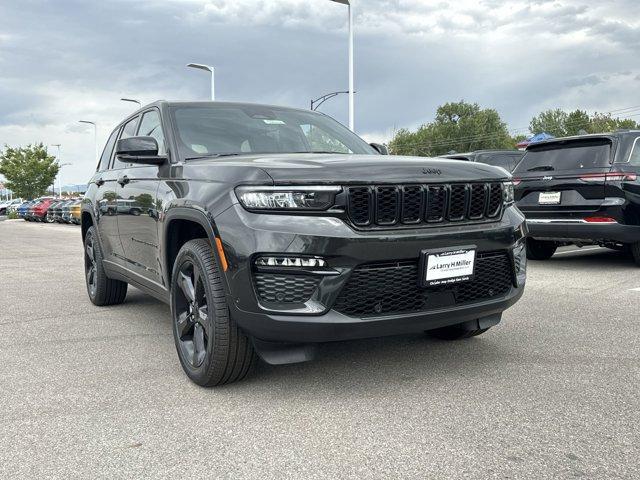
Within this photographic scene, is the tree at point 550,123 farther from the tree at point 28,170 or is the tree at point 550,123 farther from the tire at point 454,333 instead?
the tire at point 454,333

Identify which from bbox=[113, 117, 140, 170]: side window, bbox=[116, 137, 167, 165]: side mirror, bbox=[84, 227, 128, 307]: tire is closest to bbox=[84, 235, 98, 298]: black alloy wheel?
bbox=[84, 227, 128, 307]: tire

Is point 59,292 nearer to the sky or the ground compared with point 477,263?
nearer to the ground

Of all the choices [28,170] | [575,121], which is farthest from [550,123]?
[28,170]

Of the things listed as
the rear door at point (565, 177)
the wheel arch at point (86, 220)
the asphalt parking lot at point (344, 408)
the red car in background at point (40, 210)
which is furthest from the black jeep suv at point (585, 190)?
the red car in background at point (40, 210)

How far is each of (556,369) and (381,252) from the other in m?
1.43

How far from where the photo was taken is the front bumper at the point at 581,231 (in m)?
7.16

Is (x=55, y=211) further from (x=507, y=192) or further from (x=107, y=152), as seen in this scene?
(x=507, y=192)

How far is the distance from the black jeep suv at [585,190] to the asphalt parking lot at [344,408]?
2599mm

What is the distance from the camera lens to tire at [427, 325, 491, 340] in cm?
396

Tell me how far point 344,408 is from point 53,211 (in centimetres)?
3765

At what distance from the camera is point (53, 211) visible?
37.0 metres

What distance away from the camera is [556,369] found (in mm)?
3588

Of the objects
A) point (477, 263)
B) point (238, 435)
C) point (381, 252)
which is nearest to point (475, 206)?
point (477, 263)

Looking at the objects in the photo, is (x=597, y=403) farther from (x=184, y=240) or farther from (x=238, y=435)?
(x=184, y=240)
